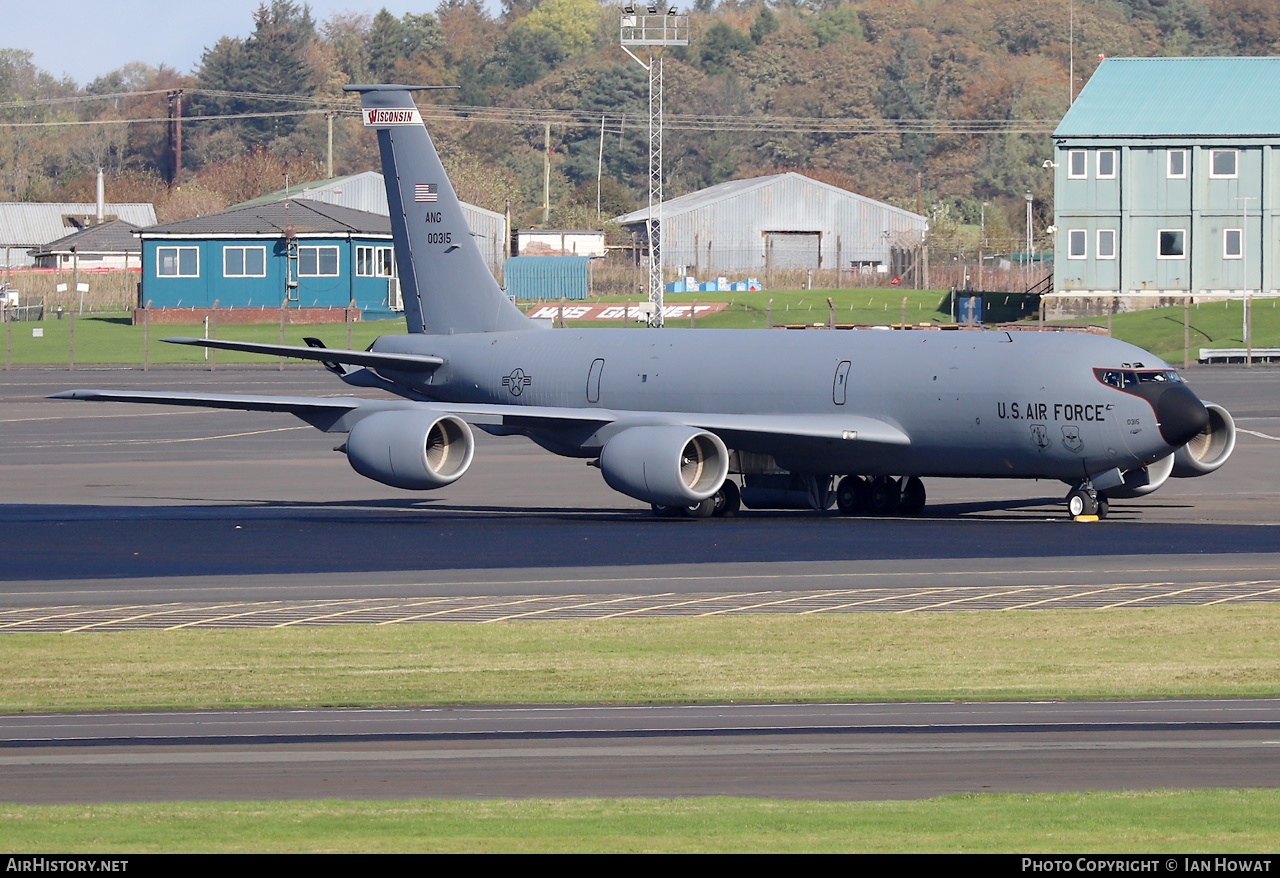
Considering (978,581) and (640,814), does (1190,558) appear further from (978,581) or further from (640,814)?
(640,814)

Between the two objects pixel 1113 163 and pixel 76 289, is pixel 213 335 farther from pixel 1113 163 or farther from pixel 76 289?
pixel 1113 163

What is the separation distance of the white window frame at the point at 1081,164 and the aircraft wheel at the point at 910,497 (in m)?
65.4

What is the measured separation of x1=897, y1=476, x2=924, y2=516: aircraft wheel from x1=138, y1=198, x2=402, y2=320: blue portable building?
247ft

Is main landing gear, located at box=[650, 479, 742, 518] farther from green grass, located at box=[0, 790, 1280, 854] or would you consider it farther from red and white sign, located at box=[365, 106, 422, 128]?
green grass, located at box=[0, 790, 1280, 854]

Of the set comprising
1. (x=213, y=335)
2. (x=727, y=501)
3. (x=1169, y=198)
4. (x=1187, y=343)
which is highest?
(x=1169, y=198)

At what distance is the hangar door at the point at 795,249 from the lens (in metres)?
140

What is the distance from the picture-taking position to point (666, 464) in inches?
1346

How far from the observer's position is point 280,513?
3697 centimetres

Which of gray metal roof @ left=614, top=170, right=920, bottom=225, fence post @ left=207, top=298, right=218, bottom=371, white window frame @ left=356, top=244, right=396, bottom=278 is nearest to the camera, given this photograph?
fence post @ left=207, top=298, right=218, bottom=371

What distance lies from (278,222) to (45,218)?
226ft

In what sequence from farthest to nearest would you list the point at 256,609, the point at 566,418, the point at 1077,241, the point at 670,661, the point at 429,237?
the point at 1077,241 < the point at 429,237 < the point at 566,418 < the point at 256,609 < the point at 670,661

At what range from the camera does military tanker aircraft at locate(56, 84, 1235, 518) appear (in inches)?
1328

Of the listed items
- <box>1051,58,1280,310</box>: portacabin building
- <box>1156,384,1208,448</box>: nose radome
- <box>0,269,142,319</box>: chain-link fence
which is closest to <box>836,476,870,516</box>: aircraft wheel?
<box>1156,384,1208,448</box>: nose radome

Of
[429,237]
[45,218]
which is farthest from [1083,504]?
[45,218]
